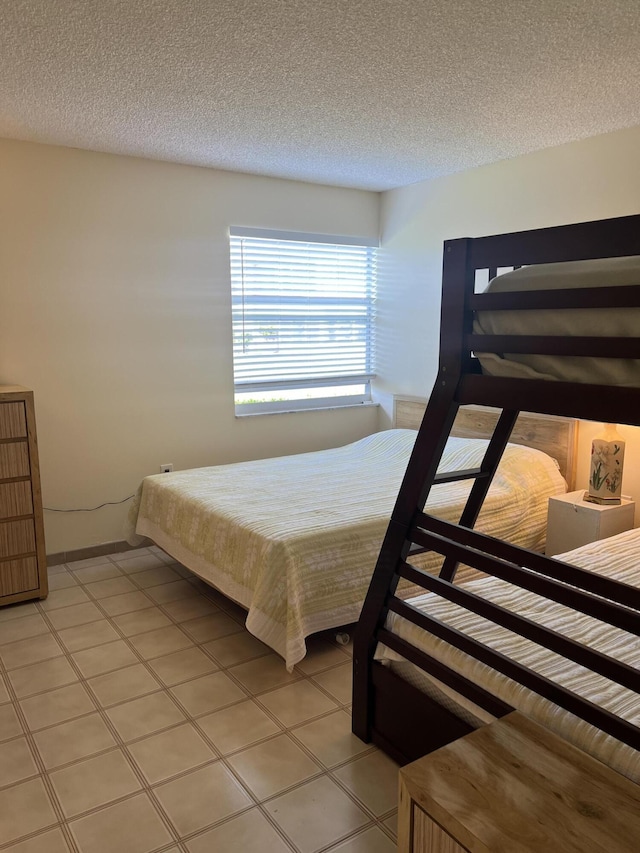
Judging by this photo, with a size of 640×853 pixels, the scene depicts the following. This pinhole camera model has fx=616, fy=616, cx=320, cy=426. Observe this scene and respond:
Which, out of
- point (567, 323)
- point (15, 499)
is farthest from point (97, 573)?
point (567, 323)

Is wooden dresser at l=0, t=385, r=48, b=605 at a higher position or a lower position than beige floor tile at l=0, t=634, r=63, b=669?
higher

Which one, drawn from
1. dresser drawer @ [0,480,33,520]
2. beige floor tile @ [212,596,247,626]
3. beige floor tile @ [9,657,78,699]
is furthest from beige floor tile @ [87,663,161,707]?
dresser drawer @ [0,480,33,520]

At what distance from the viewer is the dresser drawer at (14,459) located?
9.82 ft

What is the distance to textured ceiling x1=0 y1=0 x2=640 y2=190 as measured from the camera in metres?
1.97

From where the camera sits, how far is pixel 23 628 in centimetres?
290

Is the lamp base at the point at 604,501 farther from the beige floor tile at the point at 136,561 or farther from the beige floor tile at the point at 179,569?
the beige floor tile at the point at 136,561

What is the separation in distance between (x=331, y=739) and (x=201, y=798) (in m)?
0.47

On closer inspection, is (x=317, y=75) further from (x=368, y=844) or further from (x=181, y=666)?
(x=368, y=844)

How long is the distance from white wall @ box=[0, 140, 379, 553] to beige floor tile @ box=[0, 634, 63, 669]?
97cm

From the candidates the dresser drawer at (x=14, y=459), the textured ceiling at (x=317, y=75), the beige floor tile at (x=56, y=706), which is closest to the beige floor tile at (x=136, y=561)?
the dresser drawer at (x=14, y=459)

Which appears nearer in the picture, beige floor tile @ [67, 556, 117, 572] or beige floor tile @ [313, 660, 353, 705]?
beige floor tile @ [313, 660, 353, 705]

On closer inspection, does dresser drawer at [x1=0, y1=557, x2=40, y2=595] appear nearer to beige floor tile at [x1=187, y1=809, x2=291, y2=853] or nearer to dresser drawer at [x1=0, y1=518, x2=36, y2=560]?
dresser drawer at [x1=0, y1=518, x2=36, y2=560]

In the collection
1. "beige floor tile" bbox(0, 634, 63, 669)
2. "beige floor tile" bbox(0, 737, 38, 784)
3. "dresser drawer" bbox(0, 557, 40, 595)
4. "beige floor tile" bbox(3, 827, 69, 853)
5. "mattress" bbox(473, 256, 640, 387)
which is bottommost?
"beige floor tile" bbox(3, 827, 69, 853)

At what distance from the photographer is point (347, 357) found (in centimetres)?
486
